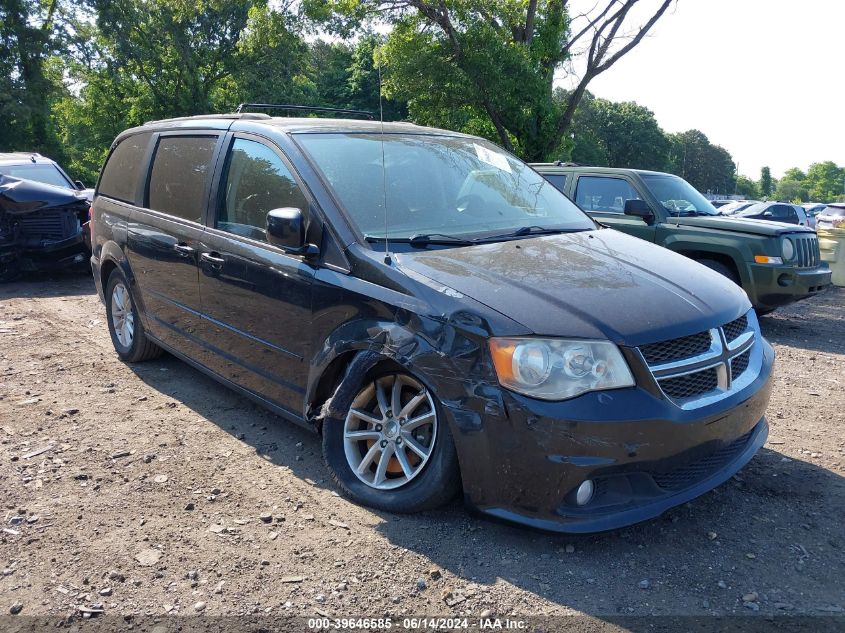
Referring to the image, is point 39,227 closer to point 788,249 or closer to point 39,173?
point 39,173

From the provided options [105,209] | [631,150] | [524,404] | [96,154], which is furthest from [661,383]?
[631,150]

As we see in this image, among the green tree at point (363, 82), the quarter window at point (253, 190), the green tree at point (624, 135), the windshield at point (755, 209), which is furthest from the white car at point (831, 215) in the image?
the green tree at point (624, 135)

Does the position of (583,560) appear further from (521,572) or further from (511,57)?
(511,57)

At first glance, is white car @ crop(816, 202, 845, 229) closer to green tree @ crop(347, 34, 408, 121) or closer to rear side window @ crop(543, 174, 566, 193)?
green tree @ crop(347, 34, 408, 121)

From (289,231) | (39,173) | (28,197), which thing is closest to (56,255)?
(28,197)

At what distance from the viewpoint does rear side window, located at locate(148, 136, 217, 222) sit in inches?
180

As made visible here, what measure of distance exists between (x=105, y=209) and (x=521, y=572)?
15.2 ft

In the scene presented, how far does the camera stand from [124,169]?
18.9 feet

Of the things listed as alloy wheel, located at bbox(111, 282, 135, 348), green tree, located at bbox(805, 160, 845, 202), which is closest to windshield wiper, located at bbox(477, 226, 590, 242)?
alloy wheel, located at bbox(111, 282, 135, 348)

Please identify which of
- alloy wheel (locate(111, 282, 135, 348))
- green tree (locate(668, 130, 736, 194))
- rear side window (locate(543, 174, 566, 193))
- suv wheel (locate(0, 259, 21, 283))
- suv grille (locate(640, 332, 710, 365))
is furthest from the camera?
green tree (locate(668, 130, 736, 194))

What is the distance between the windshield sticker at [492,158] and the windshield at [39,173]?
28.5 feet

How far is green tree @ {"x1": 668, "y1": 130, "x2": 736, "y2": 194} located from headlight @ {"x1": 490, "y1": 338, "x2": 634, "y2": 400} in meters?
93.6

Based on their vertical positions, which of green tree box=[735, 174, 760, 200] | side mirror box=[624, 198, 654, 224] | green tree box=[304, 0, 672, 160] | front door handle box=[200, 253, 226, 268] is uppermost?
green tree box=[304, 0, 672, 160]

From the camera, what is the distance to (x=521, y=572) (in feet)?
9.67
